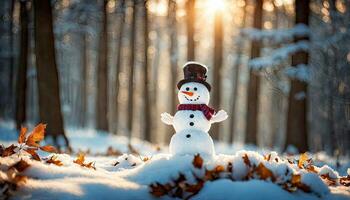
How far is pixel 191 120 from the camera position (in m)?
4.87

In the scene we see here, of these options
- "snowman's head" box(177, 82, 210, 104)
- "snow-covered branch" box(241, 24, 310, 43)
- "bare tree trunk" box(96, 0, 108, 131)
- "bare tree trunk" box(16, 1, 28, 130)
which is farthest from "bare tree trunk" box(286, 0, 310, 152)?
"bare tree trunk" box(16, 1, 28, 130)

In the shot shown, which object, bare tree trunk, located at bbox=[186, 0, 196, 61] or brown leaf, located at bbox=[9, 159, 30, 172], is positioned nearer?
brown leaf, located at bbox=[9, 159, 30, 172]

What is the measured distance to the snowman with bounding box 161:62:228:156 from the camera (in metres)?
4.73

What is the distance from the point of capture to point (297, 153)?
1102 centimetres

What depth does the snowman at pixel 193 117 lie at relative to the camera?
473cm

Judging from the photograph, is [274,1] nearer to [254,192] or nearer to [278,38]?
[278,38]

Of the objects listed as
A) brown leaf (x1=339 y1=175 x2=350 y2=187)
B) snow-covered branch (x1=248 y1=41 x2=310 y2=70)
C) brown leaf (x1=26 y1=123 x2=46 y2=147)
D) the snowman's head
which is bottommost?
brown leaf (x1=339 y1=175 x2=350 y2=187)

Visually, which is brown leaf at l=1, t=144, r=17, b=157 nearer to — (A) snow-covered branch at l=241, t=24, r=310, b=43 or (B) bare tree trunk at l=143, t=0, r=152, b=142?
(A) snow-covered branch at l=241, t=24, r=310, b=43

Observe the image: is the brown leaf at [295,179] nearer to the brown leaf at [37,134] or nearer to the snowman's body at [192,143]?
the snowman's body at [192,143]

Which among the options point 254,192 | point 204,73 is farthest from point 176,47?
point 254,192

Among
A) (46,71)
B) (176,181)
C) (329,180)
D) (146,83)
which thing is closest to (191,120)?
(176,181)

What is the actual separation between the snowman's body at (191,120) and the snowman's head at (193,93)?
0.52 ft

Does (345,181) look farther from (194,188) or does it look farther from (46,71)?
(46,71)

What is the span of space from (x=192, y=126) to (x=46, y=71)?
5.78 metres
